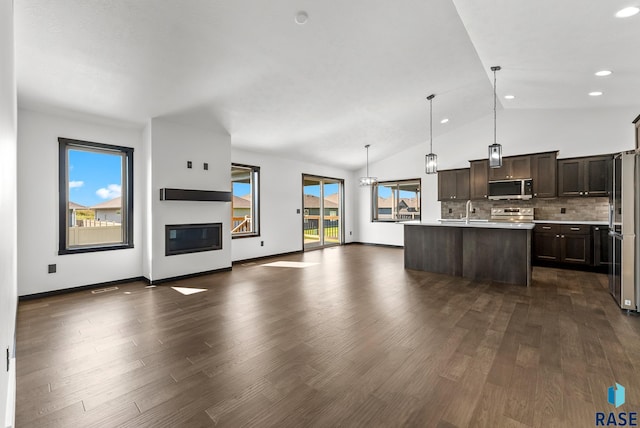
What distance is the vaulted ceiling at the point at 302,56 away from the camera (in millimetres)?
2789

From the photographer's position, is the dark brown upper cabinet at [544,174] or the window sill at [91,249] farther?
the dark brown upper cabinet at [544,174]

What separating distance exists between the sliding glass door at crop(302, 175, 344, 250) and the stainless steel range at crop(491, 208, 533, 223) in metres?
4.40

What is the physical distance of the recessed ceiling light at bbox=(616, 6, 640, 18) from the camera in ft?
8.61

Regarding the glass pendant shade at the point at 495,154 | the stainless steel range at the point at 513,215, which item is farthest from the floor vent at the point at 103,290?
the stainless steel range at the point at 513,215

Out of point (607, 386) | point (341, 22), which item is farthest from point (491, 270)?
point (341, 22)

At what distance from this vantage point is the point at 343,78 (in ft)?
14.3

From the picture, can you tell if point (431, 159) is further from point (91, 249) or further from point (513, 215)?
point (91, 249)

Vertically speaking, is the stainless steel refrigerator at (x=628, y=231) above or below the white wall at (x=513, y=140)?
below

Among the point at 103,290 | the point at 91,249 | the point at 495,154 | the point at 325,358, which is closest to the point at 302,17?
the point at 495,154

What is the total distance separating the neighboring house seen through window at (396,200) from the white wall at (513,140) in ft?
0.79

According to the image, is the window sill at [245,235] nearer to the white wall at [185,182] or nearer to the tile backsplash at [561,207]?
the white wall at [185,182]

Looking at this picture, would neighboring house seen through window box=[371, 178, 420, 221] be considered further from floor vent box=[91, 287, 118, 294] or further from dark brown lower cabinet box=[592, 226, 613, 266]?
floor vent box=[91, 287, 118, 294]

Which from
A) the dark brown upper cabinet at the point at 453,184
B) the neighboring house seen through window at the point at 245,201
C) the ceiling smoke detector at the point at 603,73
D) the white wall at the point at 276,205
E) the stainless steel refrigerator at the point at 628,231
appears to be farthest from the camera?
the dark brown upper cabinet at the point at 453,184

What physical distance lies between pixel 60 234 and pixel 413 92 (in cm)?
605
